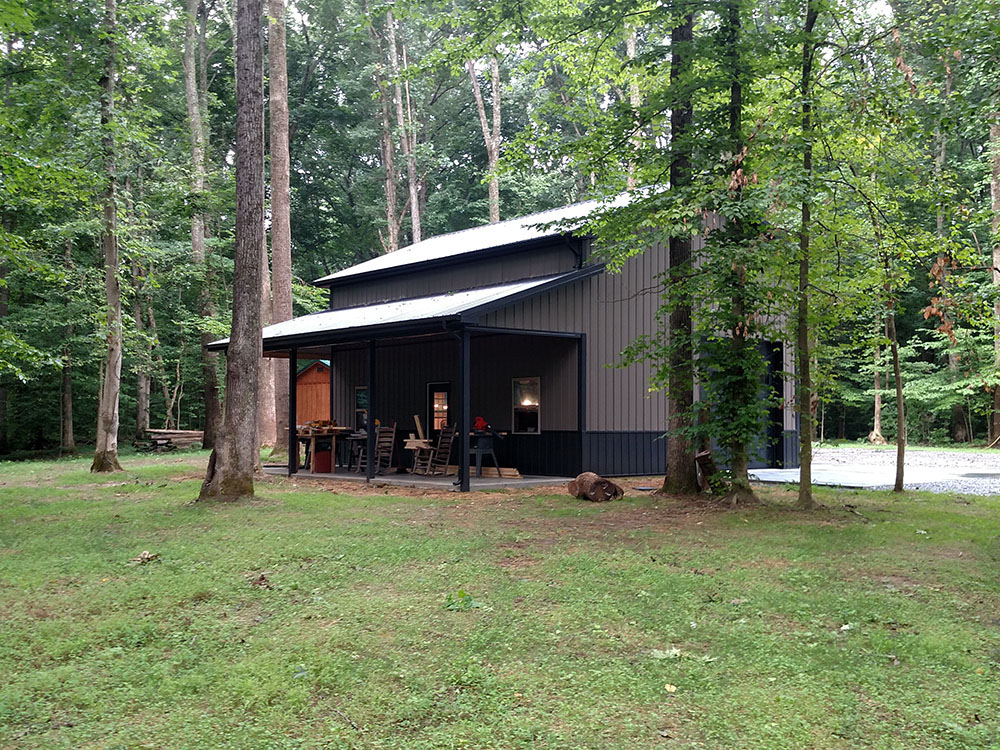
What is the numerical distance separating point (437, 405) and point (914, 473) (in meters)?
9.74

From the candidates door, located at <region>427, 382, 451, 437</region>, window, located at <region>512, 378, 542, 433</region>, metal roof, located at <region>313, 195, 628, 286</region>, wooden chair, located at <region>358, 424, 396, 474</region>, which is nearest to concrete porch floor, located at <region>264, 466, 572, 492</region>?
wooden chair, located at <region>358, 424, 396, 474</region>

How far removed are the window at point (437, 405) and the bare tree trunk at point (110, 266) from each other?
249 inches

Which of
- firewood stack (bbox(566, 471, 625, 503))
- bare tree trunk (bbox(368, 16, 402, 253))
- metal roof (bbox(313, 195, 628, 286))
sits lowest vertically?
firewood stack (bbox(566, 471, 625, 503))

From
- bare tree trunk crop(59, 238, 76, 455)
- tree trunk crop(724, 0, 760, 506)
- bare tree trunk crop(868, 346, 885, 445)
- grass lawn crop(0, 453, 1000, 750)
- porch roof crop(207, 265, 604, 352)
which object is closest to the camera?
grass lawn crop(0, 453, 1000, 750)

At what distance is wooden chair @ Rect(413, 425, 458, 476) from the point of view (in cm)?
1603

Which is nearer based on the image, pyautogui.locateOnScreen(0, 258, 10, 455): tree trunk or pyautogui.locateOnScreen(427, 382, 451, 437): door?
pyautogui.locateOnScreen(427, 382, 451, 437): door

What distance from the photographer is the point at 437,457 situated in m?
16.4

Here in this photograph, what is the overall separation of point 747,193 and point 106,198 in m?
11.9

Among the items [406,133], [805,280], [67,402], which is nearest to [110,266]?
[805,280]

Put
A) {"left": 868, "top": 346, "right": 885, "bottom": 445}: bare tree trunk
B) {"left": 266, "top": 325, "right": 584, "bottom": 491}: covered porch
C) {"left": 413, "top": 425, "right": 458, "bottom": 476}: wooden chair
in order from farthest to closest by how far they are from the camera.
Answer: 1. {"left": 868, "top": 346, "right": 885, "bottom": 445}: bare tree trunk
2. {"left": 413, "top": 425, "right": 458, "bottom": 476}: wooden chair
3. {"left": 266, "top": 325, "right": 584, "bottom": 491}: covered porch

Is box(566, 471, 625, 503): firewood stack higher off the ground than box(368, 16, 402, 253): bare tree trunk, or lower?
lower

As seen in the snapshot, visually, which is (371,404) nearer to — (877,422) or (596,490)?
(596,490)

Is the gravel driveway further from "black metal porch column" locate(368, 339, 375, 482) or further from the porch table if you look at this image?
the porch table

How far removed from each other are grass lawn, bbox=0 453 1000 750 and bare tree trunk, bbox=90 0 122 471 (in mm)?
7065
